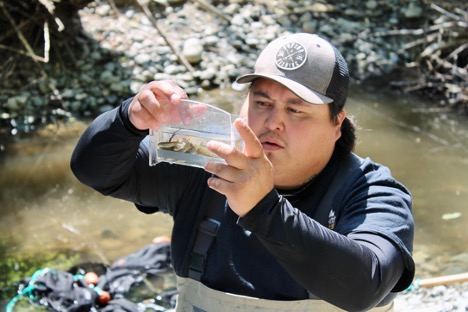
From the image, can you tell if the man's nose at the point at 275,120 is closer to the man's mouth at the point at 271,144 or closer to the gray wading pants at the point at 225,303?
the man's mouth at the point at 271,144

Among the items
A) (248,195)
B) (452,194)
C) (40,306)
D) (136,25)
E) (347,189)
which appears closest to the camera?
(248,195)

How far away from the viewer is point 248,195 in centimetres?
162

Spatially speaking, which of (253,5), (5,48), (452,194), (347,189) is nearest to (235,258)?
(347,189)

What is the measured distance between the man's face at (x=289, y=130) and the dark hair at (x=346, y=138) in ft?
0.28

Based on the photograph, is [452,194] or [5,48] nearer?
[452,194]

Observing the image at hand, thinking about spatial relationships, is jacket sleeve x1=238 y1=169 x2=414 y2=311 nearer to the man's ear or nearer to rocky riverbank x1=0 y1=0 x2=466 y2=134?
the man's ear

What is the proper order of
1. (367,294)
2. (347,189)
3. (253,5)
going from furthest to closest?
(253,5) → (347,189) → (367,294)

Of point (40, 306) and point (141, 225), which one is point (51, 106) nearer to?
point (141, 225)

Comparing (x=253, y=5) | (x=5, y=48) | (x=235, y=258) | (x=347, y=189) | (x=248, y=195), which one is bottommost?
(x=253, y=5)

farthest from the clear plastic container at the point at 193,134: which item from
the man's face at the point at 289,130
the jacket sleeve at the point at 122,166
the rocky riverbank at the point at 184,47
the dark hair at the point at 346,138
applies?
the rocky riverbank at the point at 184,47

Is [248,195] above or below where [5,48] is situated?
above

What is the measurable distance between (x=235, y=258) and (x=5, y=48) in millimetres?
5513

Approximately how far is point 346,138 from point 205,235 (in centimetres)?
57

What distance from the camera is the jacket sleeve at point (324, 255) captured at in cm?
164
